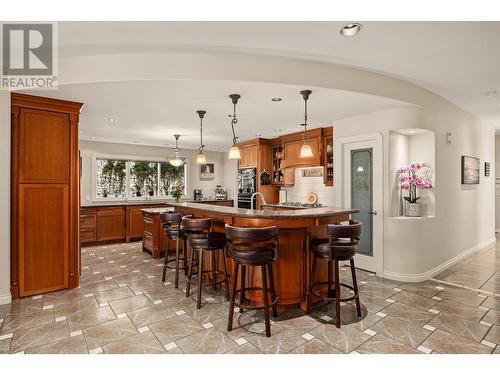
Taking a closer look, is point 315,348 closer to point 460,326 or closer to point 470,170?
point 460,326

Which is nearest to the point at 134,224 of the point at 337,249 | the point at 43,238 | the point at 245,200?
the point at 245,200

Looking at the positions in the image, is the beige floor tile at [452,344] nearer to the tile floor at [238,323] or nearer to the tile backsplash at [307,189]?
the tile floor at [238,323]

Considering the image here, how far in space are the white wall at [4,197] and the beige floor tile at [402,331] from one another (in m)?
4.05

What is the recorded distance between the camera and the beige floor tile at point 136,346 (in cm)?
228

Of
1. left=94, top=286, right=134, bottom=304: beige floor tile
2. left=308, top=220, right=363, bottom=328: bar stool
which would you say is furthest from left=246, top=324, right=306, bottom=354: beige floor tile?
left=94, top=286, right=134, bottom=304: beige floor tile

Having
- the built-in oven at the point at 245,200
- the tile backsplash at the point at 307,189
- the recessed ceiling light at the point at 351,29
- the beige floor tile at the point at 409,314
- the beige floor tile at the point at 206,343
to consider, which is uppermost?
the recessed ceiling light at the point at 351,29

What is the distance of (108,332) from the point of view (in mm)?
2574

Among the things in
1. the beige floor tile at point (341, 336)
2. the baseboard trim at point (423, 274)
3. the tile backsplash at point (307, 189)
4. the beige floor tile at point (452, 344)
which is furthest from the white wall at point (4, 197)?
the tile backsplash at point (307, 189)

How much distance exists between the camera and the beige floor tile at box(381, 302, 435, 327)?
2.81 m

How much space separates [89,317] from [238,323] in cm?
157

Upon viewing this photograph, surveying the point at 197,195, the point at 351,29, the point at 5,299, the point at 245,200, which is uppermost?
the point at 351,29

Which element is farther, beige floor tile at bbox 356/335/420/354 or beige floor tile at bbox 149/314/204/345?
beige floor tile at bbox 149/314/204/345

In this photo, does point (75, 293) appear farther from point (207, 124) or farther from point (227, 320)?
point (207, 124)

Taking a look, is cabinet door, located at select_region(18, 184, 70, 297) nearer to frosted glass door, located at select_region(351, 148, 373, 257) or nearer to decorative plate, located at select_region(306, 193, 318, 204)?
frosted glass door, located at select_region(351, 148, 373, 257)
